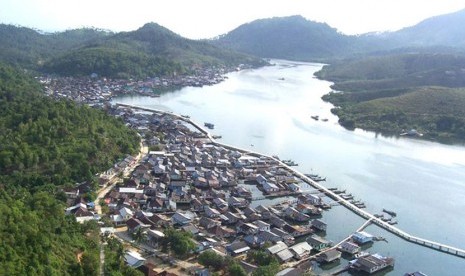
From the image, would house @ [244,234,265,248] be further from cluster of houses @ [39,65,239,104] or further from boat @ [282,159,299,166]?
cluster of houses @ [39,65,239,104]

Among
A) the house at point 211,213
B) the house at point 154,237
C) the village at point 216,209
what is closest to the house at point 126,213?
the village at point 216,209

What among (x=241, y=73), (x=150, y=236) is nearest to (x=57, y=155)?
(x=150, y=236)

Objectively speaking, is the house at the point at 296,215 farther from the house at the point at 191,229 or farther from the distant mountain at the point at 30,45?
the distant mountain at the point at 30,45

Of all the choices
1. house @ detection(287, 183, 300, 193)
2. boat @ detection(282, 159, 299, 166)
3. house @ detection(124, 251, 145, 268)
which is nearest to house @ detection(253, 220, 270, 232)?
house @ detection(287, 183, 300, 193)

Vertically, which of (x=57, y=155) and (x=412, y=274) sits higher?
(x=57, y=155)

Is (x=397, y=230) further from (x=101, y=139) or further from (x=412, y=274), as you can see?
(x=101, y=139)
